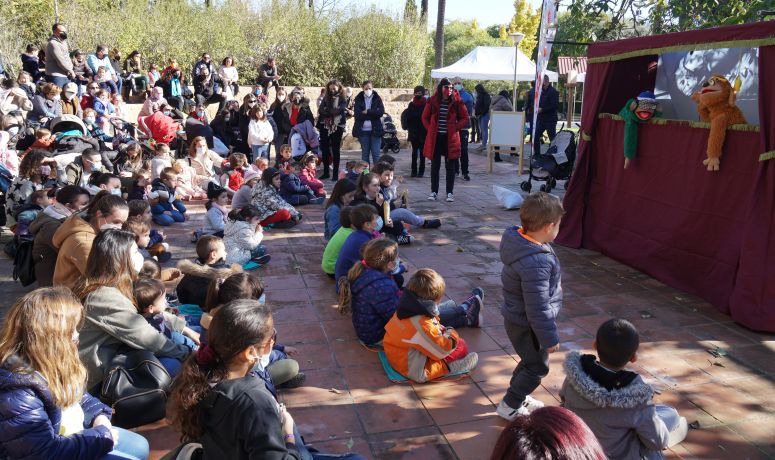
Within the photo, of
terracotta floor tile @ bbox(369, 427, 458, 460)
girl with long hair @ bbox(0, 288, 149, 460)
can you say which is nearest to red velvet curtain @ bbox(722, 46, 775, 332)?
terracotta floor tile @ bbox(369, 427, 458, 460)

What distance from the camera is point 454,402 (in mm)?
4121

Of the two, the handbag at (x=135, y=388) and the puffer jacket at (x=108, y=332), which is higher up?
the puffer jacket at (x=108, y=332)

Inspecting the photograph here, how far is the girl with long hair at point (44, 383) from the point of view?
252 cm

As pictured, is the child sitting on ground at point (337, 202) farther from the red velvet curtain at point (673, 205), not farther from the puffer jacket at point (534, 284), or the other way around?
the puffer jacket at point (534, 284)

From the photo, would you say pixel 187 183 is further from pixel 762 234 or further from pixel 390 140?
pixel 762 234

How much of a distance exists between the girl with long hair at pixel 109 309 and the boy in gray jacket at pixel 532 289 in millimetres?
2202

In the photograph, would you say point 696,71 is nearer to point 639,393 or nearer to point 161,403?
point 639,393

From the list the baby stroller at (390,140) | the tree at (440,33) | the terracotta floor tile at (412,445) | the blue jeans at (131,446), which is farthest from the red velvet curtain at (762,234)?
the tree at (440,33)

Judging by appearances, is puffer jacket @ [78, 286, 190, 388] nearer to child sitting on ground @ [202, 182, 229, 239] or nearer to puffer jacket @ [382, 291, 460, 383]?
puffer jacket @ [382, 291, 460, 383]

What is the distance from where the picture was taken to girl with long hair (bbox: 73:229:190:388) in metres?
3.66

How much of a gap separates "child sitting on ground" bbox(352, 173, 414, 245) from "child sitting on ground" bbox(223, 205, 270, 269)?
46.9 inches

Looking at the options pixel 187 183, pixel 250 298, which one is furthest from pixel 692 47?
pixel 187 183

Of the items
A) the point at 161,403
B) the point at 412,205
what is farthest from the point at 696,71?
the point at 161,403

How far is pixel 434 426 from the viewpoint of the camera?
151 inches
